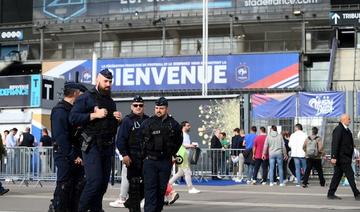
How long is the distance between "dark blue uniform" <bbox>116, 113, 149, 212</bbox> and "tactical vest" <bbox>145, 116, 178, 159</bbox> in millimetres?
969

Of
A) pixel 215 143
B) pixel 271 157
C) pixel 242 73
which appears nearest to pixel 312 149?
pixel 271 157

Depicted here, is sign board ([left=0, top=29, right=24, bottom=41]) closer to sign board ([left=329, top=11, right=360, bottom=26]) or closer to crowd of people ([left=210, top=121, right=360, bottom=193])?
sign board ([left=329, top=11, right=360, bottom=26])

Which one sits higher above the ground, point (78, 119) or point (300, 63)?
point (300, 63)

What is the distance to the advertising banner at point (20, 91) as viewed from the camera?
24719 millimetres

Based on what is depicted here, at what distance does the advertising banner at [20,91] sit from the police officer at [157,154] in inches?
640

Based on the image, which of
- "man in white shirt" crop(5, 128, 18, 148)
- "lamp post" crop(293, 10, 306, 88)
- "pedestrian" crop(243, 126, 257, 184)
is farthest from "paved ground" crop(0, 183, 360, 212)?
"lamp post" crop(293, 10, 306, 88)

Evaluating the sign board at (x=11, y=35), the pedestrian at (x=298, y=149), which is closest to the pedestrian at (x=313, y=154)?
the pedestrian at (x=298, y=149)

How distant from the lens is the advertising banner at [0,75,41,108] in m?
24.7

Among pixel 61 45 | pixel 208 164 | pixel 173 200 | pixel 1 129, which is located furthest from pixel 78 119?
pixel 61 45

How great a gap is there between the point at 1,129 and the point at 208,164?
29.4 ft

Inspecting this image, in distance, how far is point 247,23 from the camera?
38406mm

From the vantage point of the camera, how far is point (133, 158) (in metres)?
10.1

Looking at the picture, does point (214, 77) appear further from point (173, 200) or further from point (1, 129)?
point (173, 200)

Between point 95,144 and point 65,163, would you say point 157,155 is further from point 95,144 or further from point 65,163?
point 65,163
